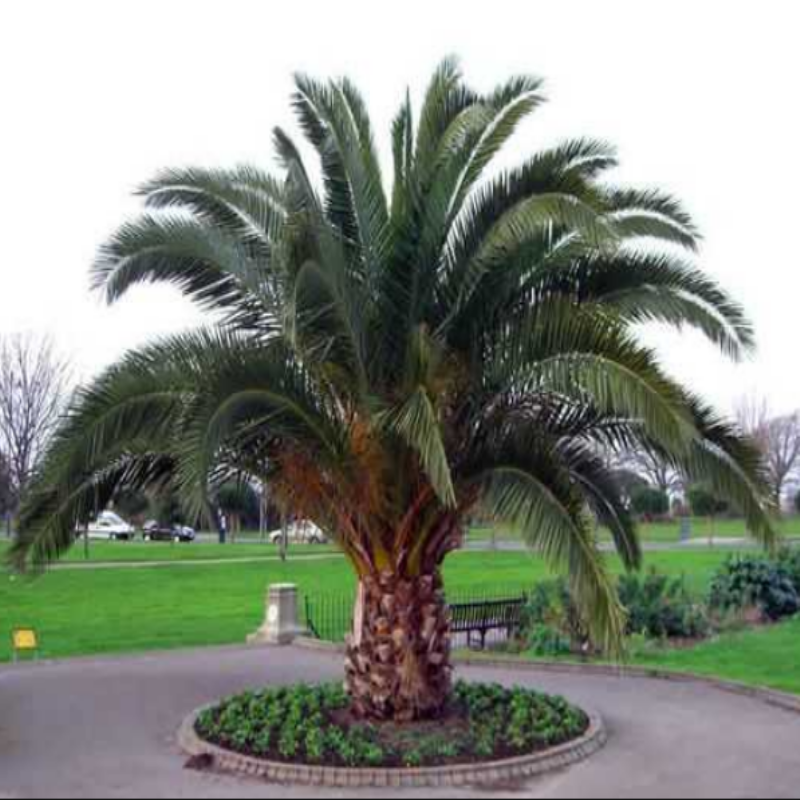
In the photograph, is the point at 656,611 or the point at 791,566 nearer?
the point at 656,611

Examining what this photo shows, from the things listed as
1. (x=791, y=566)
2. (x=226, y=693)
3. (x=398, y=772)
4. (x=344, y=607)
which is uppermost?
(x=791, y=566)

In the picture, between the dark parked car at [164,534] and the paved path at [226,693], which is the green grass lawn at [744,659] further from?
the dark parked car at [164,534]

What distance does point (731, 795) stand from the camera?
8.04m

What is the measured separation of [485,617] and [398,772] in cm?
985

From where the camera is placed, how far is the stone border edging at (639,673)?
471 inches

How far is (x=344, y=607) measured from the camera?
23.5 meters

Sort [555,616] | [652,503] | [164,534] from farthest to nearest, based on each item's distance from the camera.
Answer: [652,503] → [164,534] → [555,616]

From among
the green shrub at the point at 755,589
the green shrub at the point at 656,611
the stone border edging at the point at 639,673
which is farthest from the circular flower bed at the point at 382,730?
the green shrub at the point at 755,589

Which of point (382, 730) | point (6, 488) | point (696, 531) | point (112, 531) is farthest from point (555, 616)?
point (696, 531)

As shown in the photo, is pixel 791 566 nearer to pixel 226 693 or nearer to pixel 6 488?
pixel 226 693

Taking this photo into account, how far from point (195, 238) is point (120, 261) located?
0.81m

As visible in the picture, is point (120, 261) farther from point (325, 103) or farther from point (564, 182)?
point (564, 182)

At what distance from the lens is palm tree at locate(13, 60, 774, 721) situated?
8961mm

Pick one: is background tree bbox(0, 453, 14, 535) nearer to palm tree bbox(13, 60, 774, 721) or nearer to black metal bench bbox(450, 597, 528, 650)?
black metal bench bbox(450, 597, 528, 650)
